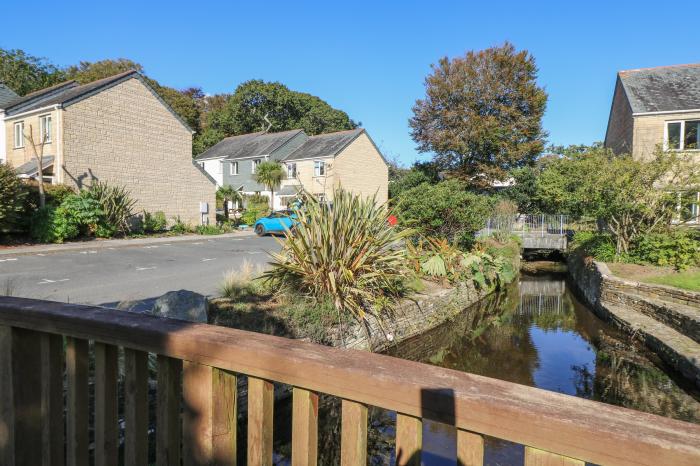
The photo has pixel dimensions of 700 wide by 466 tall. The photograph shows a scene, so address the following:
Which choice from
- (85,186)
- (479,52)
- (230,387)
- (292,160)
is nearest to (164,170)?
(85,186)

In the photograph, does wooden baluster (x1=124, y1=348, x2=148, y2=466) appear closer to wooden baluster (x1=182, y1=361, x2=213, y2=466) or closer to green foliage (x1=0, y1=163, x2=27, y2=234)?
wooden baluster (x1=182, y1=361, x2=213, y2=466)

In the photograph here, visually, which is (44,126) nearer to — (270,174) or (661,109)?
(270,174)

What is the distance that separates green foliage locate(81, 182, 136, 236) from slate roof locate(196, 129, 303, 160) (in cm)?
1824

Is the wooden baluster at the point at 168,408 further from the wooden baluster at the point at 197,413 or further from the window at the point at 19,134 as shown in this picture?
the window at the point at 19,134

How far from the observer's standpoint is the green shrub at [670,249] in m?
13.3

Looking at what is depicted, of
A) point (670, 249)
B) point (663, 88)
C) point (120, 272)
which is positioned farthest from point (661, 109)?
point (120, 272)

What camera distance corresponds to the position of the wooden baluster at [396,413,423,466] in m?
1.21

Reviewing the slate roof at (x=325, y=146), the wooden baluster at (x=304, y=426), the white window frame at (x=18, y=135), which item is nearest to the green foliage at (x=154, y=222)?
the white window frame at (x=18, y=135)

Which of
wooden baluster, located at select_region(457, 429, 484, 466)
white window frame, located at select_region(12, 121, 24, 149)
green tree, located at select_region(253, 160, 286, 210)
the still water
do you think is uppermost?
white window frame, located at select_region(12, 121, 24, 149)

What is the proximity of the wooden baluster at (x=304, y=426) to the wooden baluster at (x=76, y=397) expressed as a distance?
884 millimetres

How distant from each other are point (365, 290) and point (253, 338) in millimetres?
7172

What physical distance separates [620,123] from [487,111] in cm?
999

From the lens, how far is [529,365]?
28.4ft

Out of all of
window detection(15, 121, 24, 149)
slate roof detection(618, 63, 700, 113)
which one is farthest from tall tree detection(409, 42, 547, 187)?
window detection(15, 121, 24, 149)
